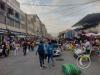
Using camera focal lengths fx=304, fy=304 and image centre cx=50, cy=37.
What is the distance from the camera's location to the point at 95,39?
35531 mm

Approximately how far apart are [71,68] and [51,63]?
670 cm

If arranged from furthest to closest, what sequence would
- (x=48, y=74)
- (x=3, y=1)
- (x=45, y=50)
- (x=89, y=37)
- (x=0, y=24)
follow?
(x=3, y=1) → (x=0, y=24) → (x=89, y=37) → (x=45, y=50) → (x=48, y=74)

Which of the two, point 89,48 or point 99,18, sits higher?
point 99,18

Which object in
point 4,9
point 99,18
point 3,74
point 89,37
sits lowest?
point 3,74

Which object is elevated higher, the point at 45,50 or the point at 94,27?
the point at 94,27

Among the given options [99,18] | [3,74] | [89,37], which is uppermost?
[99,18]

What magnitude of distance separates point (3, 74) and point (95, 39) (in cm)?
2122

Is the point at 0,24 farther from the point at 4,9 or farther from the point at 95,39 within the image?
the point at 95,39

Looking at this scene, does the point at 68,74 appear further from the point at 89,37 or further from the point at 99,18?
the point at 99,18

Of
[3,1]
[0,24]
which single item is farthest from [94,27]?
[3,1]

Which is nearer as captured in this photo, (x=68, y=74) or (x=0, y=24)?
(x=68, y=74)

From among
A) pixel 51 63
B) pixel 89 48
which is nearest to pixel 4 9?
pixel 89 48

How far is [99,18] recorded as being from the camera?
42312 millimetres

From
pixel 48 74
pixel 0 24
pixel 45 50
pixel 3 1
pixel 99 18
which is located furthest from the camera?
pixel 3 1
